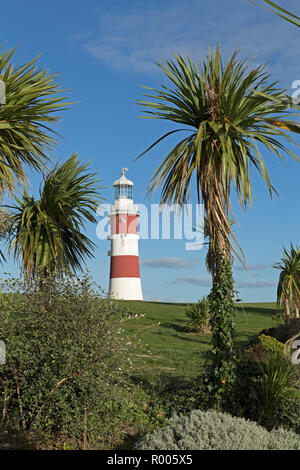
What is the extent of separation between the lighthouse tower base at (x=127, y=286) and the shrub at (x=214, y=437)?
28236 millimetres

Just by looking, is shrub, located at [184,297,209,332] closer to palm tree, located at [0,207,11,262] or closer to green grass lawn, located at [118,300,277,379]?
green grass lawn, located at [118,300,277,379]

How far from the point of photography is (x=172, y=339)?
19.4m

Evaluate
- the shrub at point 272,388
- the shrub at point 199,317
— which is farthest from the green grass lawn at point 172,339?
the shrub at point 272,388

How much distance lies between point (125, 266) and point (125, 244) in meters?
1.65

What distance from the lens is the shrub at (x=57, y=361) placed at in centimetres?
795

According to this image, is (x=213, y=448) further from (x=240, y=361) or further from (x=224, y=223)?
(x=224, y=223)

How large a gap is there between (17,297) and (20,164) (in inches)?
143

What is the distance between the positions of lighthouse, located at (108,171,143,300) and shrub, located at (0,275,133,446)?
26527mm

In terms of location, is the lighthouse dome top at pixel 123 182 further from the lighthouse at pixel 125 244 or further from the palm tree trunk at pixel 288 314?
the palm tree trunk at pixel 288 314

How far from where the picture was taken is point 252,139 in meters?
9.72

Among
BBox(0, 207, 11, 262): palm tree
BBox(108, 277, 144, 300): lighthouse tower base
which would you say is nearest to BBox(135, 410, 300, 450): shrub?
BBox(0, 207, 11, 262): palm tree

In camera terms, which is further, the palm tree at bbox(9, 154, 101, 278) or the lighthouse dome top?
the lighthouse dome top

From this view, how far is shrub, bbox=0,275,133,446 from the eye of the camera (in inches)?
313
